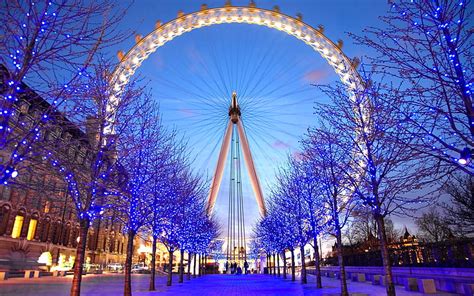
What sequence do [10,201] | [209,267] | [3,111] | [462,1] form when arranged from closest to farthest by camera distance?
[3,111]
[462,1]
[10,201]
[209,267]

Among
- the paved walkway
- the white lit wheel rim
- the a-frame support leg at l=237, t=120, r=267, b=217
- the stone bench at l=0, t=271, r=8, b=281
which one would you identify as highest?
the white lit wheel rim

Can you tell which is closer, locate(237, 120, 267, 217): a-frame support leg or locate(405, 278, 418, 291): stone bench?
locate(405, 278, 418, 291): stone bench

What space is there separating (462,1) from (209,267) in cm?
5894

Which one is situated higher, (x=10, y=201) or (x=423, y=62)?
(x=10, y=201)

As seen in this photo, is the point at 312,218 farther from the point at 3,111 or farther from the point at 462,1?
the point at 3,111

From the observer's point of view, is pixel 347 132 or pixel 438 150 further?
pixel 347 132

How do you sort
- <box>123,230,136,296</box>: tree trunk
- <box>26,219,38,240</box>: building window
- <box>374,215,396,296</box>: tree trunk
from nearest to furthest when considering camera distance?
<box>374,215,396,296</box>: tree trunk, <box>123,230,136,296</box>: tree trunk, <box>26,219,38,240</box>: building window

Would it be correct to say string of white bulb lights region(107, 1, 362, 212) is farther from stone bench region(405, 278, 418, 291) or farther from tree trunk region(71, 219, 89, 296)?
tree trunk region(71, 219, 89, 296)

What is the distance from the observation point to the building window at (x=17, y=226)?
39594 millimetres

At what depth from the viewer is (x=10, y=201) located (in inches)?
1527

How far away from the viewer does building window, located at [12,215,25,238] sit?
130ft

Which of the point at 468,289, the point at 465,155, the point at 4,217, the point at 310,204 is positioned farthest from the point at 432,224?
the point at 4,217

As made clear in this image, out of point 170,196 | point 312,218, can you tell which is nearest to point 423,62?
point 312,218

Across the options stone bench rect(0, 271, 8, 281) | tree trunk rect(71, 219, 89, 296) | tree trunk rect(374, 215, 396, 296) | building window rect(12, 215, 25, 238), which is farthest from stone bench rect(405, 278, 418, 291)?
building window rect(12, 215, 25, 238)
